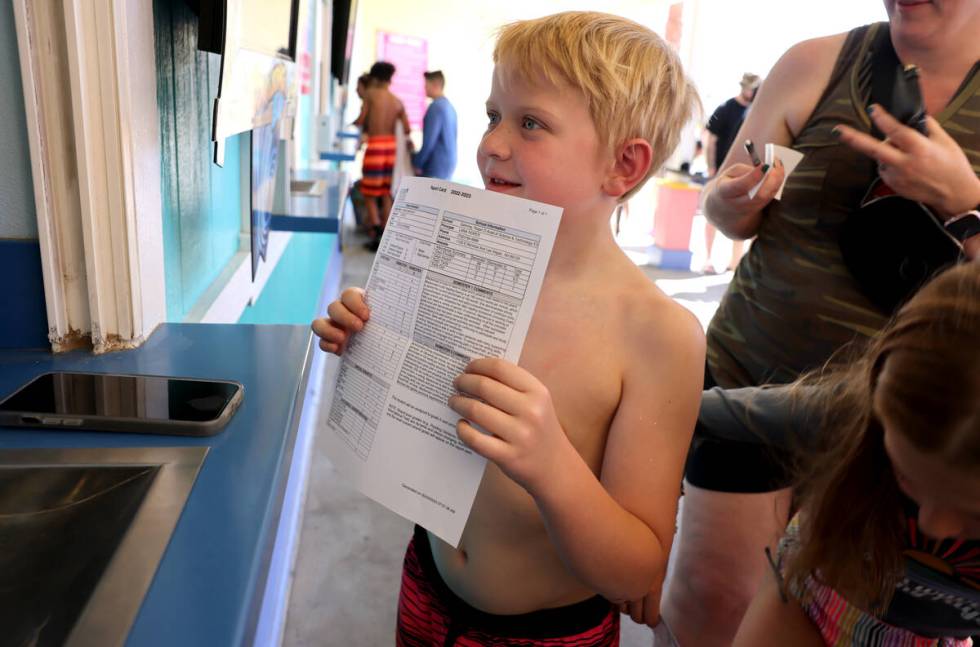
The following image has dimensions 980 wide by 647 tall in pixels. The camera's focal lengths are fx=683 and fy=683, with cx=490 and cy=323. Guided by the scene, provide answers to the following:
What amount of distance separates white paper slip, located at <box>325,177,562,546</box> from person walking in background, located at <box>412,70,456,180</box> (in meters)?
6.46

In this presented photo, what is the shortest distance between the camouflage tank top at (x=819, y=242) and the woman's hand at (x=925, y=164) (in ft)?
0.26

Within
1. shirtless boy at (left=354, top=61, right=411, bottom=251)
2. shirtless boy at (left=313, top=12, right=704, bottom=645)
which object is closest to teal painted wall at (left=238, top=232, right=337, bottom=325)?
shirtless boy at (left=313, top=12, right=704, bottom=645)

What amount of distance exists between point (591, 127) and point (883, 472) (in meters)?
0.52

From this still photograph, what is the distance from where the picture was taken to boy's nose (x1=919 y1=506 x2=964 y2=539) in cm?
65

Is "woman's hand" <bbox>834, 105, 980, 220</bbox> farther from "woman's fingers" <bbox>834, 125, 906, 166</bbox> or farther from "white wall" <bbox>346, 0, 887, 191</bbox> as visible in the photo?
"white wall" <bbox>346, 0, 887, 191</bbox>

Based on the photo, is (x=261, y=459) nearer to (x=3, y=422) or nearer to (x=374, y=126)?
(x=3, y=422)

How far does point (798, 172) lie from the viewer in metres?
1.17

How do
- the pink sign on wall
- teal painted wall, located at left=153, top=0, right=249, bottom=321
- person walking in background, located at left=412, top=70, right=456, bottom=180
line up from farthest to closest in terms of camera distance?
the pink sign on wall, person walking in background, located at left=412, top=70, right=456, bottom=180, teal painted wall, located at left=153, top=0, right=249, bottom=321

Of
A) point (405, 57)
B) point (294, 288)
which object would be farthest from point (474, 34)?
point (294, 288)

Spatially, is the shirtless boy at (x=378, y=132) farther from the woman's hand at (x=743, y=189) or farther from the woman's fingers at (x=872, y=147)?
the woman's fingers at (x=872, y=147)

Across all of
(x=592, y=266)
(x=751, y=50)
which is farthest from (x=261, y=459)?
(x=751, y=50)

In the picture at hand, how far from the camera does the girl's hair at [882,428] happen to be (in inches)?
23.5

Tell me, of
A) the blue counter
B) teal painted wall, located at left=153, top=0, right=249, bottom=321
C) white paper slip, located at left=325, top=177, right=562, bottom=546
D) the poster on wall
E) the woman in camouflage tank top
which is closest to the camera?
the blue counter

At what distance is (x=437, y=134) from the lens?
277 inches
